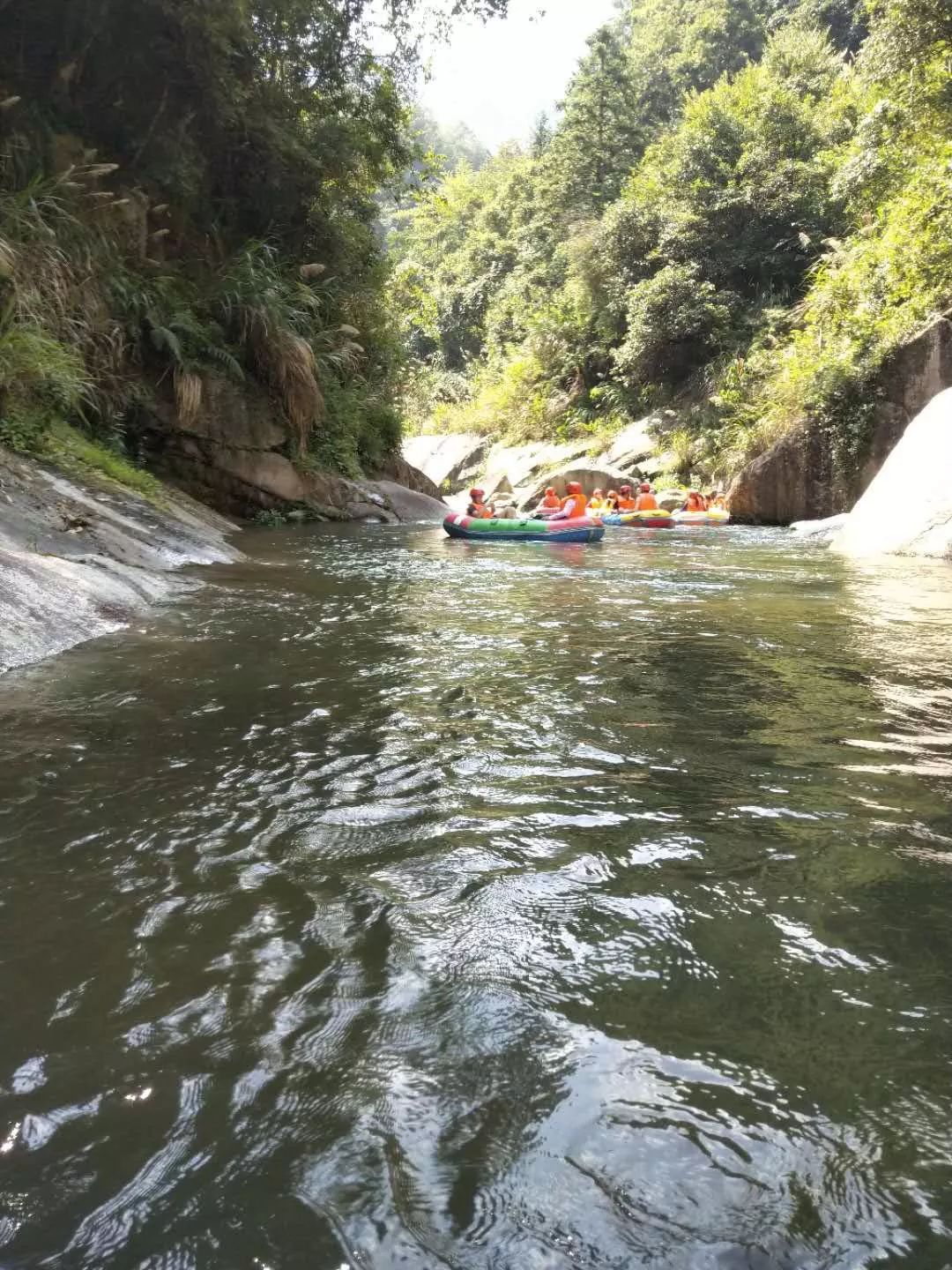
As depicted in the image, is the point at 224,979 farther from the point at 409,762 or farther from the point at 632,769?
the point at 632,769

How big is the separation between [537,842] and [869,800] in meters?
1.11

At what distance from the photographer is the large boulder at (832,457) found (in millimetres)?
15555

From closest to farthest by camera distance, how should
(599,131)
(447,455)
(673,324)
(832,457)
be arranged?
(832,457) < (673,324) < (447,455) < (599,131)

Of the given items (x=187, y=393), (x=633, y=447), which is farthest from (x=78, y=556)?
(x=633, y=447)

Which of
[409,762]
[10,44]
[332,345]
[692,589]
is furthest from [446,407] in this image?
[409,762]

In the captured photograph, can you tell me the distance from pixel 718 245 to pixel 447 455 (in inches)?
470

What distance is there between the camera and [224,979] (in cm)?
183

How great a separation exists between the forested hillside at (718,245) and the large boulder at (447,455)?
960 millimetres

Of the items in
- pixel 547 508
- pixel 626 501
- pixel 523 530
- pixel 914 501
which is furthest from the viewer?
pixel 626 501

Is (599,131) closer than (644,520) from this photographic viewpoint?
No

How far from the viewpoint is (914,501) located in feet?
34.0

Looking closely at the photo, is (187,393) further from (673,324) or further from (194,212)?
(673,324)

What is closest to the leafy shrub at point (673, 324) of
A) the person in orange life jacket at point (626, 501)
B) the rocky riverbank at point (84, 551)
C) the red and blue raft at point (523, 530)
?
the person in orange life jacket at point (626, 501)

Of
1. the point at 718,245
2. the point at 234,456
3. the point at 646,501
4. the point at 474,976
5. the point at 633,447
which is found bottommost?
the point at 474,976
